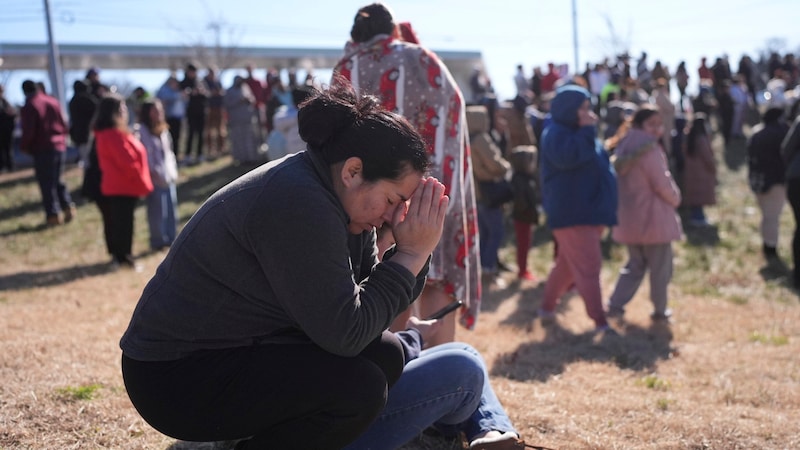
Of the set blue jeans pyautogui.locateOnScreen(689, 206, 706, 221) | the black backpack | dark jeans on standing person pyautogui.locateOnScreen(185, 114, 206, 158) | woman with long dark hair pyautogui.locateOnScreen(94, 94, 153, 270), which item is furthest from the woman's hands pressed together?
dark jeans on standing person pyautogui.locateOnScreen(185, 114, 206, 158)

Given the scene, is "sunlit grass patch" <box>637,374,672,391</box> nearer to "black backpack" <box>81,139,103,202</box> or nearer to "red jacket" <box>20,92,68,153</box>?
"black backpack" <box>81,139,103,202</box>

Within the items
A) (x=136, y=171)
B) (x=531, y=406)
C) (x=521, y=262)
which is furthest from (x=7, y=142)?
(x=531, y=406)

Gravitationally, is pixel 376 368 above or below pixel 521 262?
above

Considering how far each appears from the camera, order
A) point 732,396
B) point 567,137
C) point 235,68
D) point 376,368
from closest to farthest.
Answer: point 376,368
point 732,396
point 567,137
point 235,68

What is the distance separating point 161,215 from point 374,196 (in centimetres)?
734

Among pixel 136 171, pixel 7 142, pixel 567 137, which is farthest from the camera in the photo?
pixel 7 142

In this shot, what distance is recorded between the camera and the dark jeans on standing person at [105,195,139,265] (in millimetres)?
8141


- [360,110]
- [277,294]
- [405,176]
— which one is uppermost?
[360,110]

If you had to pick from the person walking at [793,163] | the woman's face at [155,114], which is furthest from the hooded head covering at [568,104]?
the woman's face at [155,114]

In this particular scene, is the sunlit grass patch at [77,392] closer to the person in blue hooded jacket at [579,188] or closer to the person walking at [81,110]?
the person in blue hooded jacket at [579,188]

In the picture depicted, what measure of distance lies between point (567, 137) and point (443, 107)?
2055 millimetres

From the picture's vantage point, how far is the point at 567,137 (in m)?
5.81

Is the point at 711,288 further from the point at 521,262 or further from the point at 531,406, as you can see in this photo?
the point at 531,406

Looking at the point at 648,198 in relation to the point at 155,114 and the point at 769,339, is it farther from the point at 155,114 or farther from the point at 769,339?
the point at 155,114
